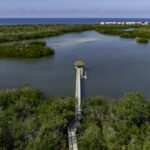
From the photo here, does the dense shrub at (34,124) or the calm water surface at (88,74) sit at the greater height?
the calm water surface at (88,74)

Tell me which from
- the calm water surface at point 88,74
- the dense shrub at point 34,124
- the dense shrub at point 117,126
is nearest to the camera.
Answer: the dense shrub at point 117,126

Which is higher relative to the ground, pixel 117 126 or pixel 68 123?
pixel 117 126

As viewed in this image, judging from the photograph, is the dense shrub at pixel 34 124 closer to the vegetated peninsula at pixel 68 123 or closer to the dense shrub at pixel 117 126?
the vegetated peninsula at pixel 68 123

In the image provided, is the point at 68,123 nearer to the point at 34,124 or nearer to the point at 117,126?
the point at 34,124

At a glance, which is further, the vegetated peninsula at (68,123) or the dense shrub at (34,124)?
the dense shrub at (34,124)

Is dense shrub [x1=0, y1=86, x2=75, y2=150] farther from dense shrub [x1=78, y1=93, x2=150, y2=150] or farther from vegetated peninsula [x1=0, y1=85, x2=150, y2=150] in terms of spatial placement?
dense shrub [x1=78, y1=93, x2=150, y2=150]

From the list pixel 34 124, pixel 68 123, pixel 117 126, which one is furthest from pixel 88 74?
pixel 34 124

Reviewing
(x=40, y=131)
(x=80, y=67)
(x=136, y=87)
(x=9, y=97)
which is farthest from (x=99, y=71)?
(x=40, y=131)

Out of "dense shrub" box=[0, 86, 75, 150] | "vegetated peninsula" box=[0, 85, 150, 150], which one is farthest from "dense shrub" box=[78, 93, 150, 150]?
"dense shrub" box=[0, 86, 75, 150]

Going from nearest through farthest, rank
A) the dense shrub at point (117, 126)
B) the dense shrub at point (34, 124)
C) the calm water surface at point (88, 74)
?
the dense shrub at point (117, 126) < the dense shrub at point (34, 124) < the calm water surface at point (88, 74)

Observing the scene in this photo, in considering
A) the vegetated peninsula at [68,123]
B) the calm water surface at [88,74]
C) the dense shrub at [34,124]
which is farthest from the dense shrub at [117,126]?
the calm water surface at [88,74]
